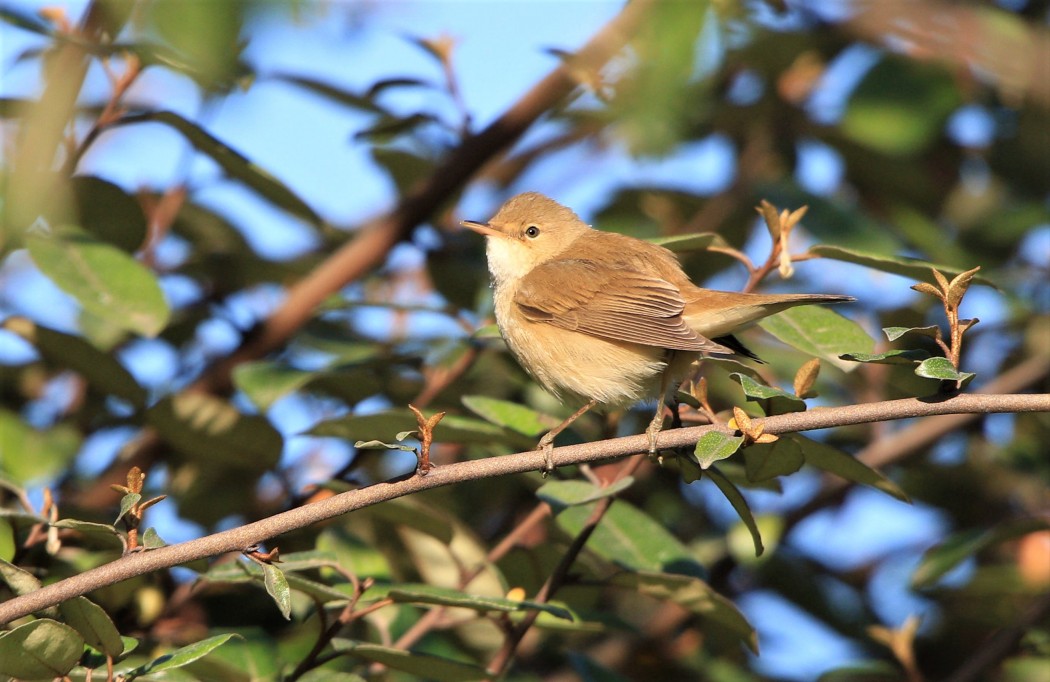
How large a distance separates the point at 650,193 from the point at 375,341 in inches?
60.2

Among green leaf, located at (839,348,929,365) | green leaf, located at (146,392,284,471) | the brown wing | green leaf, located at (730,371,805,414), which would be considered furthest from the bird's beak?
green leaf, located at (839,348,929,365)

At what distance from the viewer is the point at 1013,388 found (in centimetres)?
440

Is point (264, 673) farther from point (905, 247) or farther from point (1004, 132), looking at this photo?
point (1004, 132)

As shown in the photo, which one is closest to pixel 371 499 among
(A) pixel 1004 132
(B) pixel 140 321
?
(B) pixel 140 321

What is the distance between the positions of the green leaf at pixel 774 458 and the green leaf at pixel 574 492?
0.32m

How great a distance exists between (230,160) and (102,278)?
574mm

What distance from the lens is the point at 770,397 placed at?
7.76 ft

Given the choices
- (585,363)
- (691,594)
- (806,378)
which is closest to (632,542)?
(691,594)

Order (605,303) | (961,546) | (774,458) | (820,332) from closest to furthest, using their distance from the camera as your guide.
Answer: (774,458)
(820,332)
(961,546)
(605,303)

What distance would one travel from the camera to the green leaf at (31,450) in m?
3.62

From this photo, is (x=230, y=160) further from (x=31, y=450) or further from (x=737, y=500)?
(x=737, y=500)

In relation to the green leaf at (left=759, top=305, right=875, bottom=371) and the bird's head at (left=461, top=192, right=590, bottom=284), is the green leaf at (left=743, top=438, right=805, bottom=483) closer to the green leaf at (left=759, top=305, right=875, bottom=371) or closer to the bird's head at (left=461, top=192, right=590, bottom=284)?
the green leaf at (left=759, top=305, right=875, bottom=371)

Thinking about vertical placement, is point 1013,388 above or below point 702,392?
below

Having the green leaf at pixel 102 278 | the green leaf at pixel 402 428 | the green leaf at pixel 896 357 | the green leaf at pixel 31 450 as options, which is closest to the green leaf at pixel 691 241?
the green leaf at pixel 402 428
